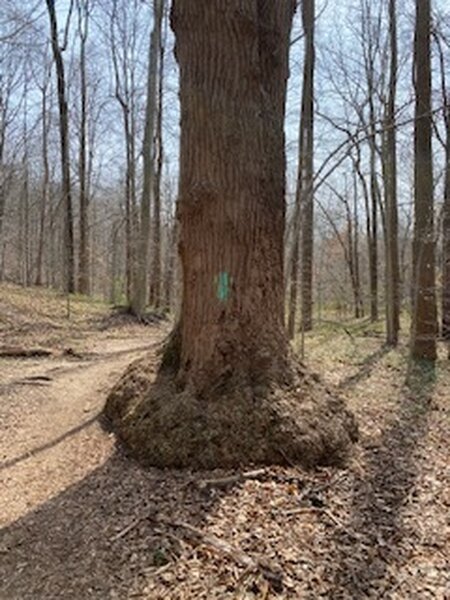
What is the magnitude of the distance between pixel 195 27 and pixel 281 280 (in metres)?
1.91

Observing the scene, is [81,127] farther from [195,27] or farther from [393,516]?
[393,516]

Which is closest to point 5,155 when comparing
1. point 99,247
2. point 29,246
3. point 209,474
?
point 29,246

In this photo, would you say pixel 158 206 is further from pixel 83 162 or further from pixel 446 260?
pixel 446 260

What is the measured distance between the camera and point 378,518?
8.95 feet

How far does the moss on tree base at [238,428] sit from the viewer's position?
3104mm

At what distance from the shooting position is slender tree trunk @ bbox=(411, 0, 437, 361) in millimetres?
7180

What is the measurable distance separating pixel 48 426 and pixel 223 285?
7.08ft

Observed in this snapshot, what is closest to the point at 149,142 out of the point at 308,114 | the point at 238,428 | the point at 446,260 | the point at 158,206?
the point at 308,114

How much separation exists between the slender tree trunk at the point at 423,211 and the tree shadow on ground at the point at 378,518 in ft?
10.8

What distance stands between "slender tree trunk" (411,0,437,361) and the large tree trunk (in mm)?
4435

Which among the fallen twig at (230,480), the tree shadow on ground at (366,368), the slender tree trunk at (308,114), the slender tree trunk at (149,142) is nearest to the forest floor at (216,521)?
the fallen twig at (230,480)

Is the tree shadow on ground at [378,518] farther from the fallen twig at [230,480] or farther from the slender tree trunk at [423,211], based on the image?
the slender tree trunk at [423,211]

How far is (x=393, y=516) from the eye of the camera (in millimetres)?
2771

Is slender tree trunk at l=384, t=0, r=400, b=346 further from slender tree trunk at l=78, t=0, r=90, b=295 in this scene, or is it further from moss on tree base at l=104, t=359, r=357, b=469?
slender tree trunk at l=78, t=0, r=90, b=295
